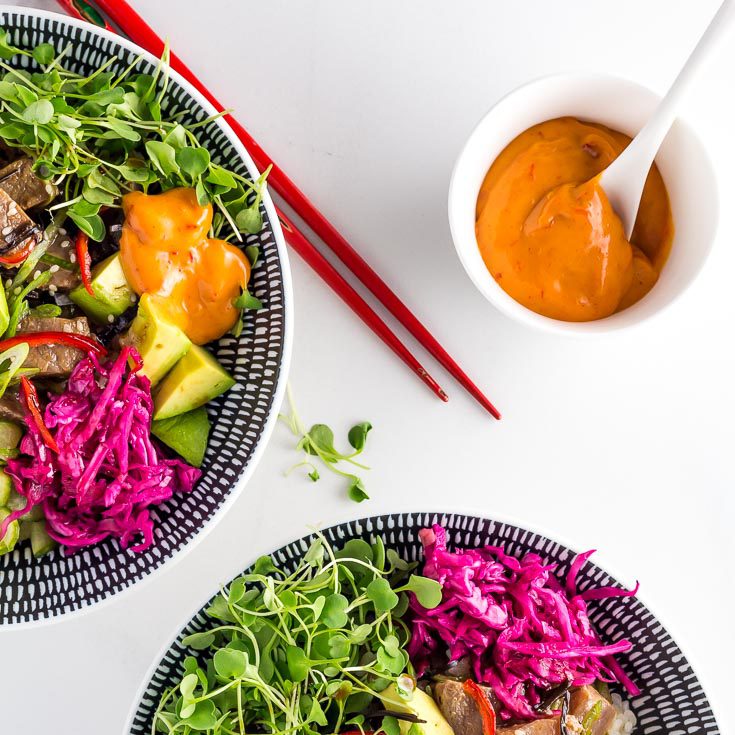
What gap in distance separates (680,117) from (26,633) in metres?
1.74

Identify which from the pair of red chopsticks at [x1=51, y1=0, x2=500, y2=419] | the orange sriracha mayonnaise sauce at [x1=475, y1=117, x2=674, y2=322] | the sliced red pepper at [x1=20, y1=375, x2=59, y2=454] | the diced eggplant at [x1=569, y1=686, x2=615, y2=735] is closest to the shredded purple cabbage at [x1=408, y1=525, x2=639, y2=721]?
the diced eggplant at [x1=569, y1=686, x2=615, y2=735]

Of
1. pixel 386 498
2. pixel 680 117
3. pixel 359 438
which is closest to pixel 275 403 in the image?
pixel 359 438

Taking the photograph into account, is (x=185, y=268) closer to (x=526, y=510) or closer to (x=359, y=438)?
(x=359, y=438)

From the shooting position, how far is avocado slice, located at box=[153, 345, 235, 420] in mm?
1589

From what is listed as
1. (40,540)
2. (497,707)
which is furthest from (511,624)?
(40,540)

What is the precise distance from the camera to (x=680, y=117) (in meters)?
1.51

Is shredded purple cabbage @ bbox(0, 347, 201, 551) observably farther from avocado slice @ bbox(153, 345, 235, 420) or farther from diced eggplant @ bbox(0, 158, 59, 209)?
diced eggplant @ bbox(0, 158, 59, 209)

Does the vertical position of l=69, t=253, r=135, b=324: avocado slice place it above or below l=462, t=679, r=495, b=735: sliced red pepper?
above

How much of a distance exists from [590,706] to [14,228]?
1.40 m

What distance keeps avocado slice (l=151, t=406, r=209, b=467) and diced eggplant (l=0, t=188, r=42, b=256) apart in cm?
43

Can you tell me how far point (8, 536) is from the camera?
160cm

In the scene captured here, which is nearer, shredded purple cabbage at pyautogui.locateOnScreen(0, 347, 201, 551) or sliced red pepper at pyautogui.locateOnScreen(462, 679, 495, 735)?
sliced red pepper at pyautogui.locateOnScreen(462, 679, 495, 735)

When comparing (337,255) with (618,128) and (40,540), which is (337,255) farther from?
(40,540)

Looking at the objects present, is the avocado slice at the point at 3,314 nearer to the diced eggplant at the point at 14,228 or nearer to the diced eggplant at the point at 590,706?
the diced eggplant at the point at 14,228
